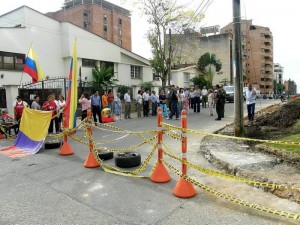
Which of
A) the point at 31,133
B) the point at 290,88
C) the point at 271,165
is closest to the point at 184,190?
the point at 271,165

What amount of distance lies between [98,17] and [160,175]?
60.8 m

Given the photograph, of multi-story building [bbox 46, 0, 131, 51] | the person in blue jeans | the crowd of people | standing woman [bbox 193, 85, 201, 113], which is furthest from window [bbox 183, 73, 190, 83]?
multi-story building [bbox 46, 0, 131, 51]

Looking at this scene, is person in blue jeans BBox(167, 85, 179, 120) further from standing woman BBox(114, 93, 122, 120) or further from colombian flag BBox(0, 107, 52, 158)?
colombian flag BBox(0, 107, 52, 158)

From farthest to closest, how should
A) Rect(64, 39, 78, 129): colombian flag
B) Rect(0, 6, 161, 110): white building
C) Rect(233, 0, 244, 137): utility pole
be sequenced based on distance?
Rect(0, 6, 161, 110): white building < Rect(233, 0, 244, 137): utility pole < Rect(64, 39, 78, 129): colombian flag

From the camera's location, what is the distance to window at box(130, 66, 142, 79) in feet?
97.6

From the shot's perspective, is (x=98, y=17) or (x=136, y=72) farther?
(x=98, y=17)

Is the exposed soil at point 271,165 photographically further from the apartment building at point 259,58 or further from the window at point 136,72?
the apartment building at point 259,58

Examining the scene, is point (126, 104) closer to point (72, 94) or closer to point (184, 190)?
point (72, 94)

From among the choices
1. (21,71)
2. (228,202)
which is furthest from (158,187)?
(21,71)

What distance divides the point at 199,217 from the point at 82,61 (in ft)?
73.7

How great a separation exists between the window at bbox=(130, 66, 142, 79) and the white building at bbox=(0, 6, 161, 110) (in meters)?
0.31

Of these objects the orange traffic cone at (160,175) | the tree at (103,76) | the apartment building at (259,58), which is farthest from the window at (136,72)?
the apartment building at (259,58)

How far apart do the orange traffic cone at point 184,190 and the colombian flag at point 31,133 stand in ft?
17.0

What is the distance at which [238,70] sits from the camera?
29.4 ft
